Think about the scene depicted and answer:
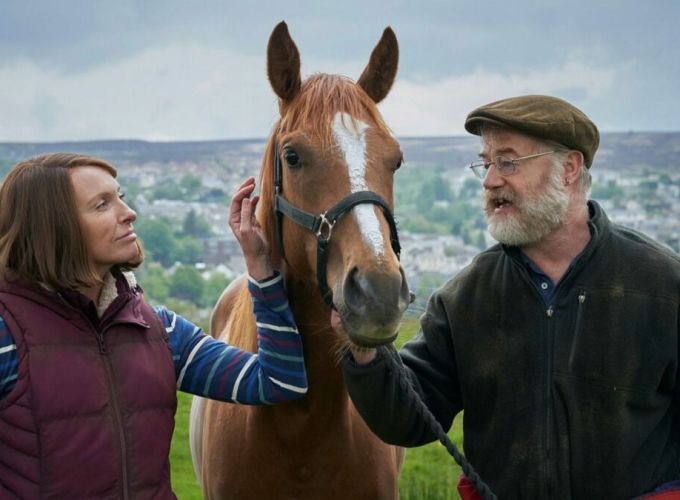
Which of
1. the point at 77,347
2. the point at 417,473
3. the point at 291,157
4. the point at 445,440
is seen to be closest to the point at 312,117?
the point at 291,157

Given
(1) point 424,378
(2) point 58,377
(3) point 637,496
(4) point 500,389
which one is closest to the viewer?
(2) point 58,377


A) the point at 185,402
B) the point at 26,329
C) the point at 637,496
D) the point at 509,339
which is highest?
the point at 26,329

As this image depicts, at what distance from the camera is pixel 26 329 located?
90.7 inches

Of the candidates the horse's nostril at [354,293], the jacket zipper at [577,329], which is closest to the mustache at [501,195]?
the jacket zipper at [577,329]

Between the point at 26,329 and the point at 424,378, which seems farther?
the point at 424,378

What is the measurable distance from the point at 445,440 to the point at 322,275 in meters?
0.69

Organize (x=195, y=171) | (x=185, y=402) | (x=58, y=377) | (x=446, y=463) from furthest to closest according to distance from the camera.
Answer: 1. (x=195, y=171)
2. (x=185, y=402)
3. (x=446, y=463)
4. (x=58, y=377)

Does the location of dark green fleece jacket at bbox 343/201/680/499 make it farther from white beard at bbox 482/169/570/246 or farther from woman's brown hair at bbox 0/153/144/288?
woman's brown hair at bbox 0/153/144/288

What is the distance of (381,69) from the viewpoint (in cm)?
309

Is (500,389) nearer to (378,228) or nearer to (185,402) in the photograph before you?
(378,228)

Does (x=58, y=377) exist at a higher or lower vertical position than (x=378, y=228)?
lower

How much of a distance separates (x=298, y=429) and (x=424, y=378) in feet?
1.70

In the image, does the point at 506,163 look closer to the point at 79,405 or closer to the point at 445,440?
the point at 445,440

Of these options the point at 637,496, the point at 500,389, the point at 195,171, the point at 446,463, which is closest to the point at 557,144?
the point at 500,389
